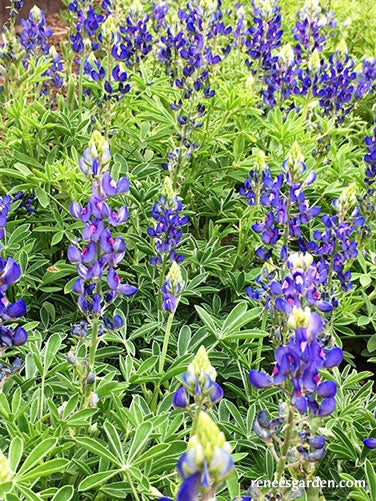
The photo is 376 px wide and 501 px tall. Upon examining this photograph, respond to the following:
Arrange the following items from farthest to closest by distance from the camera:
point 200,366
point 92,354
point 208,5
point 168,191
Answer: point 208,5, point 168,191, point 92,354, point 200,366

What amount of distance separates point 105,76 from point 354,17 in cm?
375

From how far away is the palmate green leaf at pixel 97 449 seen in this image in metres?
1.71

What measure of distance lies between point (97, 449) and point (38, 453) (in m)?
0.16

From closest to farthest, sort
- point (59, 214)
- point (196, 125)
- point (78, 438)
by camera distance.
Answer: point (78, 438) < point (59, 214) < point (196, 125)

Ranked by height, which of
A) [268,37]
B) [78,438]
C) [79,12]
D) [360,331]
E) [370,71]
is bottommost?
[360,331]

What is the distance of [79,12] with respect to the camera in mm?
3482

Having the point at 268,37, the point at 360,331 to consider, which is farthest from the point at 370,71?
the point at 360,331

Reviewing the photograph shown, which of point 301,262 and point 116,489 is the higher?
point 301,262

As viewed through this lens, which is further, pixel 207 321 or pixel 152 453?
pixel 207 321

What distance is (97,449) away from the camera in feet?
5.69

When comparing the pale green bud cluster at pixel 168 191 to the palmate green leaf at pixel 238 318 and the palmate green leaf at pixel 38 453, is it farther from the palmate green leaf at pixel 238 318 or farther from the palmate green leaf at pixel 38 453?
the palmate green leaf at pixel 38 453

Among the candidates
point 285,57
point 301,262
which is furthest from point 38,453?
point 285,57

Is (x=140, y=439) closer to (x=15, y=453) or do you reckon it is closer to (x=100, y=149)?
(x=15, y=453)

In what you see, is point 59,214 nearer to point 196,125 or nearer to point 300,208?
point 196,125
